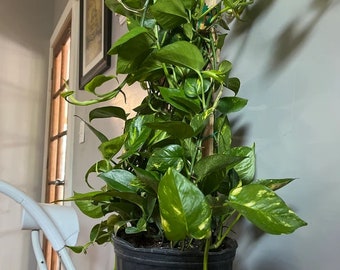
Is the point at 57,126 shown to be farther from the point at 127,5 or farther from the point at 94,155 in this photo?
the point at 127,5

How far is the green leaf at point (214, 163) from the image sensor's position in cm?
38

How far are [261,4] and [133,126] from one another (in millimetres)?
312

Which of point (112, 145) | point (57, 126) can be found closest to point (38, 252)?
point (112, 145)

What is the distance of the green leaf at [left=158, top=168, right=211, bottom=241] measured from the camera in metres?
0.35

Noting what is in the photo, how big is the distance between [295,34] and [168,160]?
0.28 meters

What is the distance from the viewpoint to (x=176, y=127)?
40 cm

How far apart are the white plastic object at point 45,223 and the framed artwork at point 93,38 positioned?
2.27 ft

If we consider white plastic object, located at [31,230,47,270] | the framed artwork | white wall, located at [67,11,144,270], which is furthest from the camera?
the framed artwork

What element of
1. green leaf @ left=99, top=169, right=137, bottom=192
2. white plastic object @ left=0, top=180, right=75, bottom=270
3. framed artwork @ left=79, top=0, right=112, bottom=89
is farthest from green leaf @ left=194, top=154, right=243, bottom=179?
framed artwork @ left=79, top=0, right=112, bottom=89

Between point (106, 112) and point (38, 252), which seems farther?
point (38, 252)

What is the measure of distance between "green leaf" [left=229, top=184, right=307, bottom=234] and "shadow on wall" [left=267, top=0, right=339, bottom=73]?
264 millimetres

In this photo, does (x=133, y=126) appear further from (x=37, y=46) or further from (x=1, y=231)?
(x=37, y=46)

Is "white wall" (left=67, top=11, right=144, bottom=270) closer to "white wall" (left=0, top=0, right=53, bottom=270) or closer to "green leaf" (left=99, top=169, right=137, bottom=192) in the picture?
"green leaf" (left=99, top=169, right=137, bottom=192)

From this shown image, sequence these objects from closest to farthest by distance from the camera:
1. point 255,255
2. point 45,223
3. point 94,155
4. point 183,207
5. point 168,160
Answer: point 183,207 < point 168,160 < point 255,255 < point 45,223 < point 94,155
